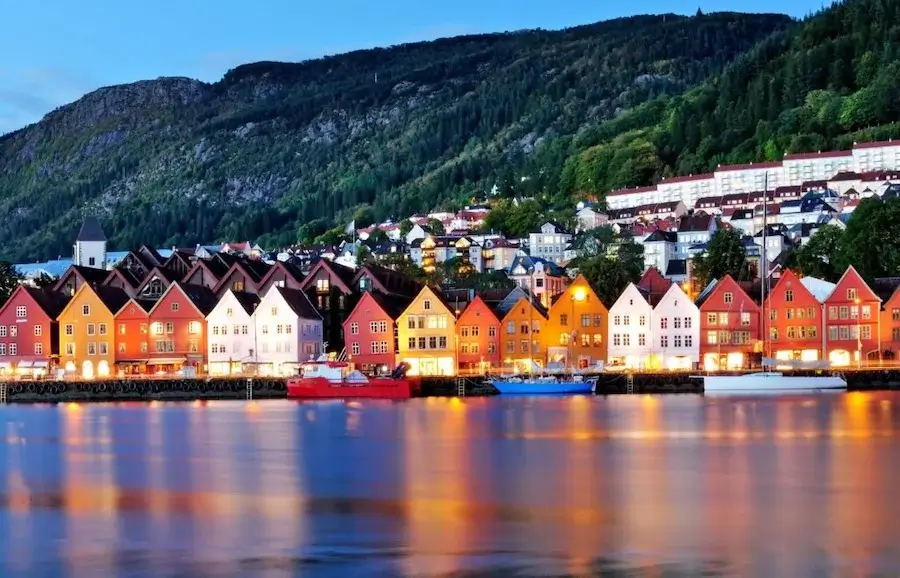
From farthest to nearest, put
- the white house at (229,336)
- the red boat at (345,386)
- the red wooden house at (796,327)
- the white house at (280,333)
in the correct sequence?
the white house at (229,336) < the white house at (280,333) < the red wooden house at (796,327) < the red boat at (345,386)

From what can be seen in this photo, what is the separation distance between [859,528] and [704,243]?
12838 centimetres

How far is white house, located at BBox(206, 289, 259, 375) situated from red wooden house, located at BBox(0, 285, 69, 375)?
11625 mm

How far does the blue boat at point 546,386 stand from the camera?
278 ft

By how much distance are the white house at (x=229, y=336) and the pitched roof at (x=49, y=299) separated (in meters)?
12.2

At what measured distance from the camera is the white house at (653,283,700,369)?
91375 mm

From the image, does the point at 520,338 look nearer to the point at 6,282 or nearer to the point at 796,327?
the point at 796,327

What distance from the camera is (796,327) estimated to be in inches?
3551

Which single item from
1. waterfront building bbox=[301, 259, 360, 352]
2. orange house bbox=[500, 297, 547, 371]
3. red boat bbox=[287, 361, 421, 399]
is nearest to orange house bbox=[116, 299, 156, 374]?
waterfront building bbox=[301, 259, 360, 352]

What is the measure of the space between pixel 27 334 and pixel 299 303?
63.9ft

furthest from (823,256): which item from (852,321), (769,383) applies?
(769,383)

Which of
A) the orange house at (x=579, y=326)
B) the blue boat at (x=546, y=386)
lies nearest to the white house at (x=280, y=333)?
the blue boat at (x=546, y=386)

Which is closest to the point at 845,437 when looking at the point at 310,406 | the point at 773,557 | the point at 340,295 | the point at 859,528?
the point at 859,528

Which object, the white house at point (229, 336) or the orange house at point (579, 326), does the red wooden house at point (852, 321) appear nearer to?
the orange house at point (579, 326)

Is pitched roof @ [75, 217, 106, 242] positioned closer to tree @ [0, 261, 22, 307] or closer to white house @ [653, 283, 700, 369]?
tree @ [0, 261, 22, 307]
